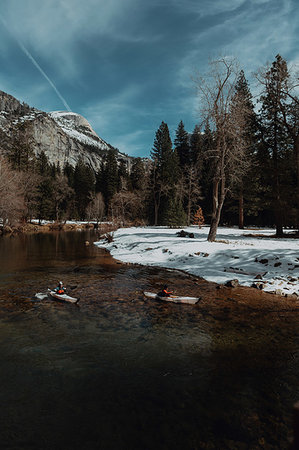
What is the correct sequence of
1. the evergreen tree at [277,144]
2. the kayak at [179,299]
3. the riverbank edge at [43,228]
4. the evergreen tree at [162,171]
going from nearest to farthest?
the kayak at [179,299], the evergreen tree at [277,144], the riverbank edge at [43,228], the evergreen tree at [162,171]

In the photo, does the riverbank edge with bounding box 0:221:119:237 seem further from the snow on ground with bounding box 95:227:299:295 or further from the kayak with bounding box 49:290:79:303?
the kayak with bounding box 49:290:79:303

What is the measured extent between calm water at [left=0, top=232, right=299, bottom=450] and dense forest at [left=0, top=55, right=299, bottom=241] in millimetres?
13096

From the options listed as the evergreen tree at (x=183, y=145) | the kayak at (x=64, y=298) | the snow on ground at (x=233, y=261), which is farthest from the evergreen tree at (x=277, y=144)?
the evergreen tree at (x=183, y=145)

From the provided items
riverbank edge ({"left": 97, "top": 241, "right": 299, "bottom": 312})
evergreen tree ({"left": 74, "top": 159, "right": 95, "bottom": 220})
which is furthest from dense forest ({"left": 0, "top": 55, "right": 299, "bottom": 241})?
riverbank edge ({"left": 97, "top": 241, "right": 299, "bottom": 312})

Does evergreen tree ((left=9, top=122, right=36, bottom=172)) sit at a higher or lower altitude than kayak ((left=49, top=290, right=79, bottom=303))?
higher

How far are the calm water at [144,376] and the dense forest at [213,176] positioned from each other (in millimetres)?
13096

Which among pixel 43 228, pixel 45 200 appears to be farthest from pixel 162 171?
pixel 45 200

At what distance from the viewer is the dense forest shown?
1948cm

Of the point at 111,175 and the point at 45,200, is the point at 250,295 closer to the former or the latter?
the point at 45,200

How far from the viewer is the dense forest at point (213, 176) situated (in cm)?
1948

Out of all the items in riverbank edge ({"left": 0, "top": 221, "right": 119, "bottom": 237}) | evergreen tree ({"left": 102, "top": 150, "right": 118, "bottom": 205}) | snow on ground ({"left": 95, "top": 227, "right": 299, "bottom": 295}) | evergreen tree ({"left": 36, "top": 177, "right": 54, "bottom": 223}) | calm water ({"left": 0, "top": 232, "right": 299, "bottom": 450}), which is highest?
evergreen tree ({"left": 102, "top": 150, "right": 118, "bottom": 205})

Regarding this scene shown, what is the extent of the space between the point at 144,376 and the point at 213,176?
61.3 feet

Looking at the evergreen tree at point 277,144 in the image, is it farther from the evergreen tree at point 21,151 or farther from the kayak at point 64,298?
the evergreen tree at point 21,151

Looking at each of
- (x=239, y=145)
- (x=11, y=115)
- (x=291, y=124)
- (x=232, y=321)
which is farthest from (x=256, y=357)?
(x=11, y=115)
